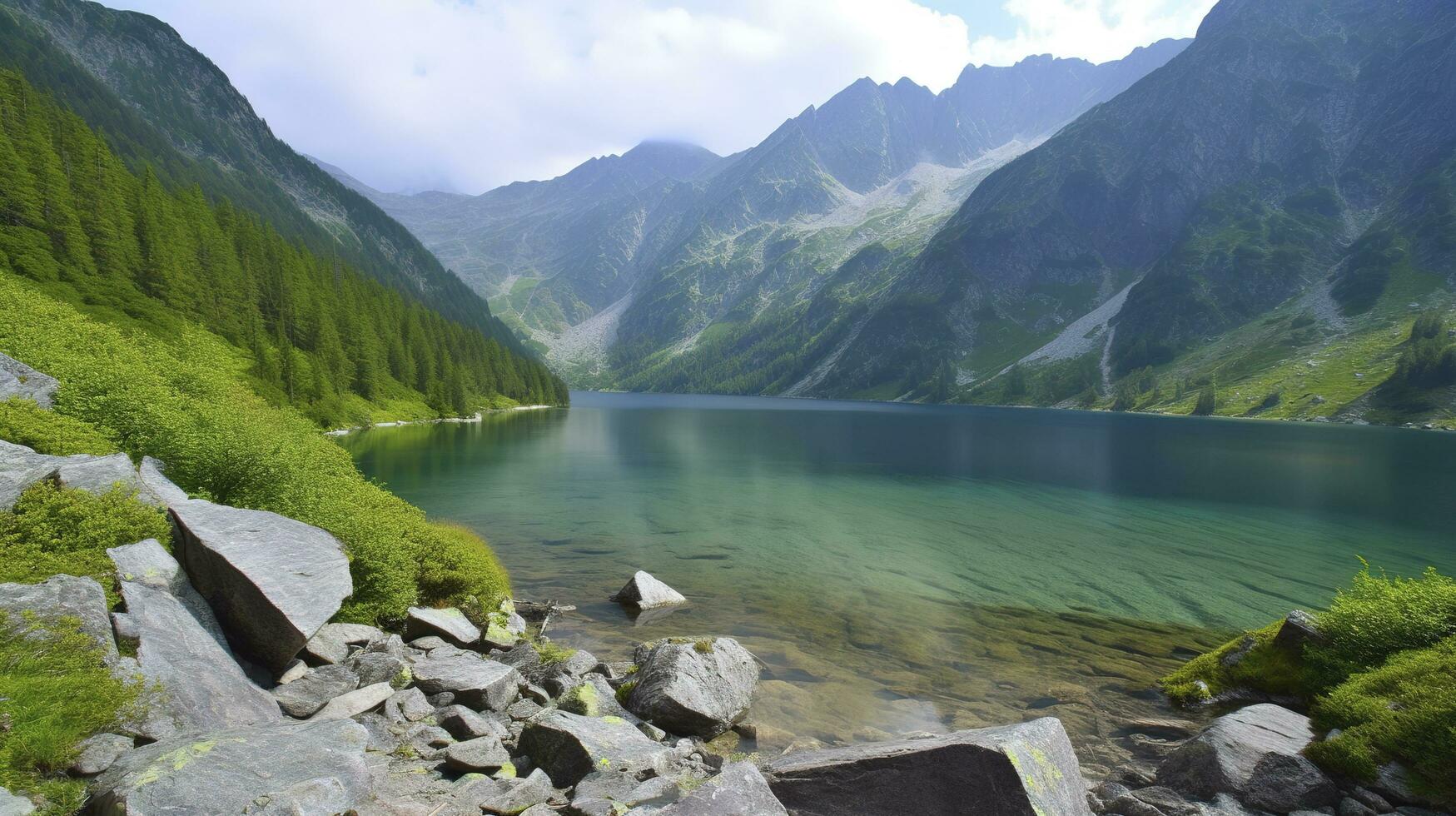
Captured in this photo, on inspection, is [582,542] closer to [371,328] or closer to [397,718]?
[397,718]

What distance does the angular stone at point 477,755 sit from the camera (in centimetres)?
1060

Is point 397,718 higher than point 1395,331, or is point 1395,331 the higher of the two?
point 1395,331

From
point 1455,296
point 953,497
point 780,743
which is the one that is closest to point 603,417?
point 953,497

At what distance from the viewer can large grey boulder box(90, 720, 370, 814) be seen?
6.68 m

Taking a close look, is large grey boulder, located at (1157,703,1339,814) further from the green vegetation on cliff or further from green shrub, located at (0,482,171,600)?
green shrub, located at (0,482,171,600)

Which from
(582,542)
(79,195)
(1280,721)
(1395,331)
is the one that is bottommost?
(582,542)

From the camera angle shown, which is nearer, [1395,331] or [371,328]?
[371,328]

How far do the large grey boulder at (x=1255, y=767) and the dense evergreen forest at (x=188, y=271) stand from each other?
89.2m

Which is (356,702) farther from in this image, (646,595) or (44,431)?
(646,595)

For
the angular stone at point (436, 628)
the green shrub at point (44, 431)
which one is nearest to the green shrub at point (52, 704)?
the angular stone at point (436, 628)

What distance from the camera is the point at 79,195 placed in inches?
2862

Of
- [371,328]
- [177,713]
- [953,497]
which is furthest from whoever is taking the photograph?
[371,328]

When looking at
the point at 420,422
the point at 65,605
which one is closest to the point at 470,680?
the point at 65,605

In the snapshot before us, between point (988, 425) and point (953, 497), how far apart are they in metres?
98.2
